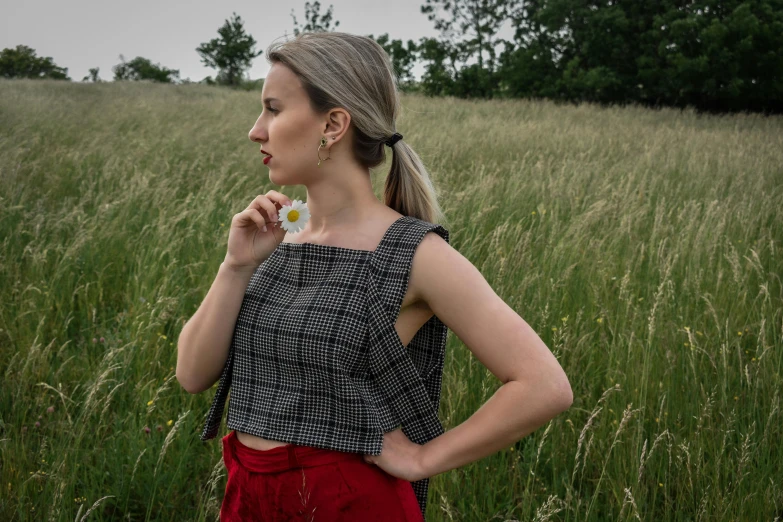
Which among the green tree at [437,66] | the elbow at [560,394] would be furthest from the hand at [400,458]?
the green tree at [437,66]

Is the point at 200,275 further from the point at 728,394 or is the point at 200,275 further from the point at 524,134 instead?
the point at 524,134

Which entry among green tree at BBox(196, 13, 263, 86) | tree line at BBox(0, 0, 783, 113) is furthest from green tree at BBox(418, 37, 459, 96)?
green tree at BBox(196, 13, 263, 86)

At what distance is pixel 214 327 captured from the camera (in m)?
1.42

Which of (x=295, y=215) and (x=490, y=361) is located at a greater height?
(x=295, y=215)

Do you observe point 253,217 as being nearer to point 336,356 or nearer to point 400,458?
point 336,356

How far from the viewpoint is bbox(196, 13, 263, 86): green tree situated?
46594 millimetres

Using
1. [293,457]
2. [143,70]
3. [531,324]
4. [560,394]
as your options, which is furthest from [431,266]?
[143,70]

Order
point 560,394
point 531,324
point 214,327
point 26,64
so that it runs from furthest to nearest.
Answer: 1. point 26,64
2. point 531,324
3. point 214,327
4. point 560,394

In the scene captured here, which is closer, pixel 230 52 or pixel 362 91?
pixel 362 91

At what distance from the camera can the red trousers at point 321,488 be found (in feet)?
4.32

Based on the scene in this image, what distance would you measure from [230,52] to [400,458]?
1917 inches

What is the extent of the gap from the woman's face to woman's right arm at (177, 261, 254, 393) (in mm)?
223

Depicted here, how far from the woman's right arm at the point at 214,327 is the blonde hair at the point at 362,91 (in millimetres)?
374

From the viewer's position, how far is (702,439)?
7.56ft
